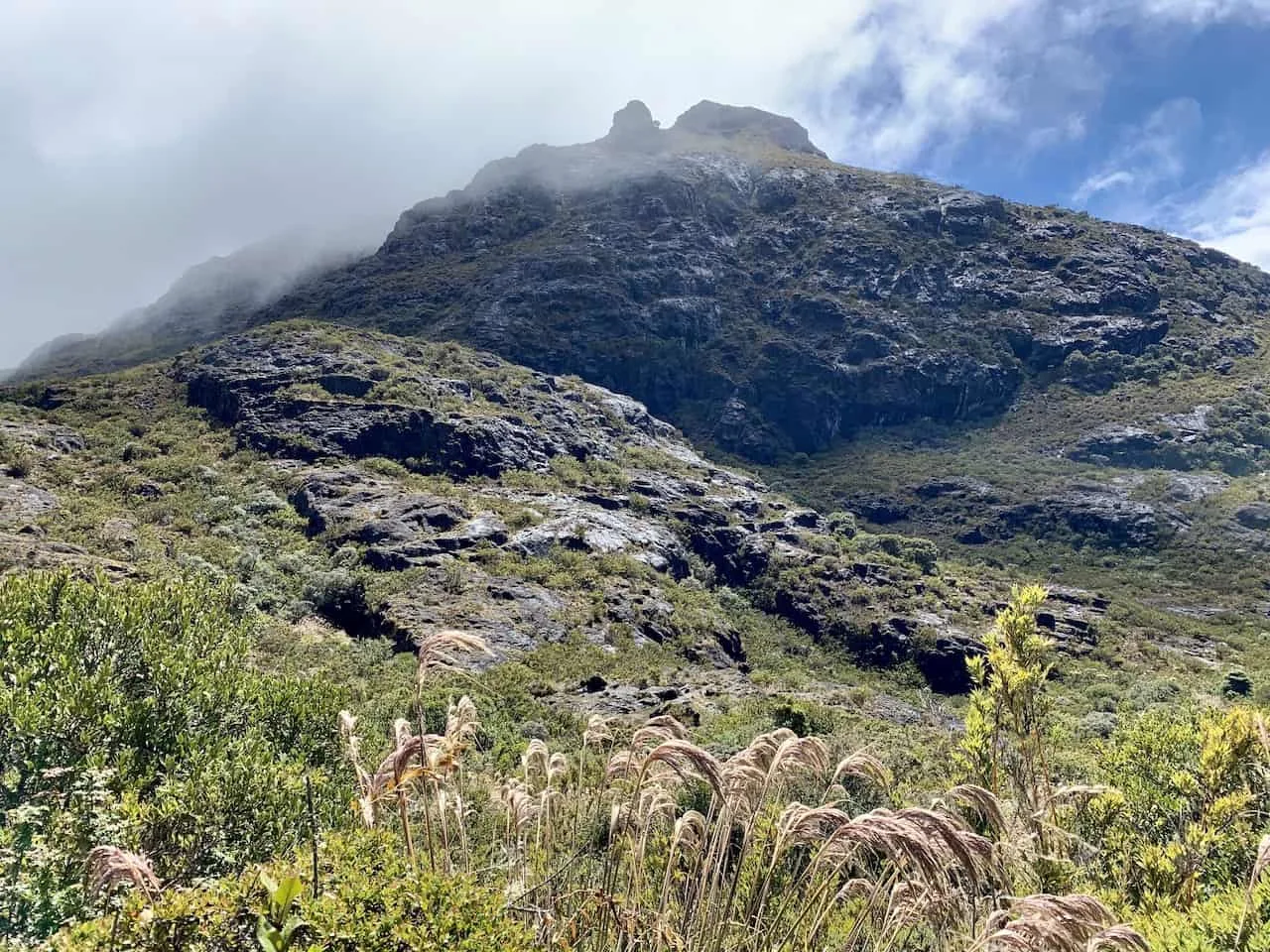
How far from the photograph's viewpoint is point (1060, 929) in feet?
8.06

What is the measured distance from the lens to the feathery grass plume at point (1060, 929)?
2.45m

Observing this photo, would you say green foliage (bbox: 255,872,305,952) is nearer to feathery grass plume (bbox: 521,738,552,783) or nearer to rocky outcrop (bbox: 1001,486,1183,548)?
feathery grass plume (bbox: 521,738,552,783)

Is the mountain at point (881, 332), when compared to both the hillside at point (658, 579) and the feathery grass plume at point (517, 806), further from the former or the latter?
the feathery grass plume at point (517, 806)

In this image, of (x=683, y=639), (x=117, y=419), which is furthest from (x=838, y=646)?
(x=117, y=419)

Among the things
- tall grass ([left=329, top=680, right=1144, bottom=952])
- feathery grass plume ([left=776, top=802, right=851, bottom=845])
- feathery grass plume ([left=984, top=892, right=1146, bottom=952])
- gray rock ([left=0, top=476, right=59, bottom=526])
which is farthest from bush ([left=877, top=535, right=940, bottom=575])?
feathery grass plume ([left=984, top=892, right=1146, bottom=952])

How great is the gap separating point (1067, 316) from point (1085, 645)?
302ft

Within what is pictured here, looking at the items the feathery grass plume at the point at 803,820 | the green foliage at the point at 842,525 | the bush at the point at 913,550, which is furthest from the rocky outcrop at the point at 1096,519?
the feathery grass plume at the point at 803,820

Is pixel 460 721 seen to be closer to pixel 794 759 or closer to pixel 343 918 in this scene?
pixel 343 918

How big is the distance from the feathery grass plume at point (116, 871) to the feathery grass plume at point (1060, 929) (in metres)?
3.33

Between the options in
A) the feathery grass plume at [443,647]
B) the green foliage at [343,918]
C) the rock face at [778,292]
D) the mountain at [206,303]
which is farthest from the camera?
the mountain at [206,303]

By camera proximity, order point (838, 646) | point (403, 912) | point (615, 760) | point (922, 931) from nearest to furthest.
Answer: point (403, 912) < point (615, 760) < point (922, 931) < point (838, 646)

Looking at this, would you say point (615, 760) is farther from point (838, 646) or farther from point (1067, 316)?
point (1067, 316)

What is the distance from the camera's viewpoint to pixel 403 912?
10.5 ft

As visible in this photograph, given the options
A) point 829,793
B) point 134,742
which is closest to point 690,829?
point 829,793
